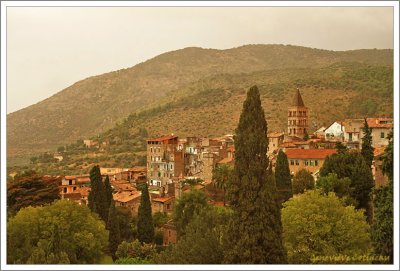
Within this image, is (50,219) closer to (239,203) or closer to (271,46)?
(239,203)

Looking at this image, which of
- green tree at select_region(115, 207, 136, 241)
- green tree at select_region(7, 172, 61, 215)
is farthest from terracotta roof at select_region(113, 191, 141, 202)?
green tree at select_region(7, 172, 61, 215)

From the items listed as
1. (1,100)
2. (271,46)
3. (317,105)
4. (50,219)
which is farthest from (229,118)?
(271,46)

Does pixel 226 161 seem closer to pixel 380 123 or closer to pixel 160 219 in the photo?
pixel 160 219

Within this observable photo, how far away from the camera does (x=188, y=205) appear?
29891 mm

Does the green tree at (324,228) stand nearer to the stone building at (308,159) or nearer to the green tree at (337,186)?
the green tree at (337,186)

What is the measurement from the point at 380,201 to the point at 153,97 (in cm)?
9979

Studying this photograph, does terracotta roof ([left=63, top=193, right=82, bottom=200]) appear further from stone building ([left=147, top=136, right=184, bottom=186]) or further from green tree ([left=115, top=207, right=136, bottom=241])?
stone building ([left=147, top=136, right=184, bottom=186])

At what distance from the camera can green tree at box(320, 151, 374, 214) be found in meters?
26.7

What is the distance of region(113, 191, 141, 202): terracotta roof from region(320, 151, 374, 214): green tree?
14256 millimetres

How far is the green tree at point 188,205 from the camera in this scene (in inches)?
1126

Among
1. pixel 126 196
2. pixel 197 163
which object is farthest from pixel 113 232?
pixel 197 163

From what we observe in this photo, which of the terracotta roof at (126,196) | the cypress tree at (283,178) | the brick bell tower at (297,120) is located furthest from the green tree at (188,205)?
the brick bell tower at (297,120)

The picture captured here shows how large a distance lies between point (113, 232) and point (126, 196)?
10623 millimetres

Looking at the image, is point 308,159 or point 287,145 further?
point 287,145
